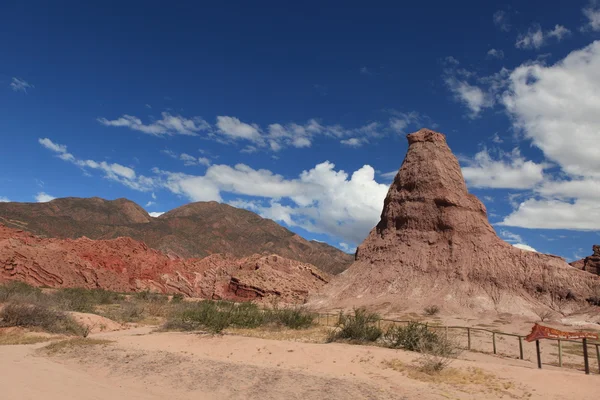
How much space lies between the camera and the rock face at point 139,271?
4522 centimetres

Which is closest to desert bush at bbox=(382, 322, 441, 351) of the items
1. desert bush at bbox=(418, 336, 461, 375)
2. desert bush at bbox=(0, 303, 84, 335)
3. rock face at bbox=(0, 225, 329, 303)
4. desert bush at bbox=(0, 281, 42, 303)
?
desert bush at bbox=(418, 336, 461, 375)

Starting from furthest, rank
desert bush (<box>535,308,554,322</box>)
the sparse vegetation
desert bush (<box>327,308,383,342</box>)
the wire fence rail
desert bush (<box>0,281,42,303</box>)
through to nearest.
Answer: desert bush (<box>535,308,554,322</box>), desert bush (<box>0,281,42,303</box>), the sparse vegetation, desert bush (<box>327,308,383,342</box>), the wire fence rail

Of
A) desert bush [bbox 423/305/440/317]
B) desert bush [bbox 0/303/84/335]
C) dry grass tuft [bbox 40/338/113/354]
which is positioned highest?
desert bush [bbox 423/305/440/317]

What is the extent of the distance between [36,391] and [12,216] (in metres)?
92.9

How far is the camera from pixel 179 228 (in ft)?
391

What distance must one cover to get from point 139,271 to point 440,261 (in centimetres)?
3854

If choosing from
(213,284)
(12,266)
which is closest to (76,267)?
(12,266)

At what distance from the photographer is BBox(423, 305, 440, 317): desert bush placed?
107 ft

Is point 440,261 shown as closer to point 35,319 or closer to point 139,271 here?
point 35,319

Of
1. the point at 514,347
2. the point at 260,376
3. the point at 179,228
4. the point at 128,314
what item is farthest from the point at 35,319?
the point at 179,228

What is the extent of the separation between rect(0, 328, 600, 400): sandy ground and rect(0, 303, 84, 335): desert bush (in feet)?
14.4

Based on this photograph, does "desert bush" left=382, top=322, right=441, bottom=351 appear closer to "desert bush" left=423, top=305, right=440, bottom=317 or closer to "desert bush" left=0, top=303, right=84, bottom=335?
"desert bush" left=0, top=303, right=84, bottom=335

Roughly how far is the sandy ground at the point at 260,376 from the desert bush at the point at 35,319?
14.4 ft

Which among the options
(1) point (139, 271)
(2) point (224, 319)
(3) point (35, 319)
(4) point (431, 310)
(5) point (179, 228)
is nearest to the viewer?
(2) point (224, 319)
